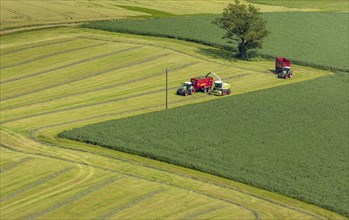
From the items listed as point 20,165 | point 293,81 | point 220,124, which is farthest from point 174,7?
point 20,165

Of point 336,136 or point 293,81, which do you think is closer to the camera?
point 336,136

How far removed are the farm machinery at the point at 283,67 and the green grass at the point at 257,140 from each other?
45.9 ft

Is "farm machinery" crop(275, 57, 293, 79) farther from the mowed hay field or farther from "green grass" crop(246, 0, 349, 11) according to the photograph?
"green grass" crop(246, 0, 349, 11)

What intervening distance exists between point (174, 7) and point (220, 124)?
78.5 meters

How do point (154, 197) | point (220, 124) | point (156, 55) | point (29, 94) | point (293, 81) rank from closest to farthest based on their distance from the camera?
point (154, 197) → point (220, 124) → point (29, 94) → point (293, 81) → point (156, 55)

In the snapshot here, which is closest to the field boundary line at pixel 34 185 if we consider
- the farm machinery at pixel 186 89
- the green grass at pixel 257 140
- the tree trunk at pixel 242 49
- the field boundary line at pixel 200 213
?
the green grass at pixel 257 140

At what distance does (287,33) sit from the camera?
147m

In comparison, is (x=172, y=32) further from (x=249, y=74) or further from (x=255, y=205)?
(x=255, y=205)

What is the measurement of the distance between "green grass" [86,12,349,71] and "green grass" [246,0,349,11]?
16.9 metres

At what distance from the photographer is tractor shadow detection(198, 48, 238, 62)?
410 ft

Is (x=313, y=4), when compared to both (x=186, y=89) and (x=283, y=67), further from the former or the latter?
A: (x=186, y=89)

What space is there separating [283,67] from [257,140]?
35.5 metres

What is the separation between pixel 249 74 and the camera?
382 ft

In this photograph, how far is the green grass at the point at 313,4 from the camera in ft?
582
